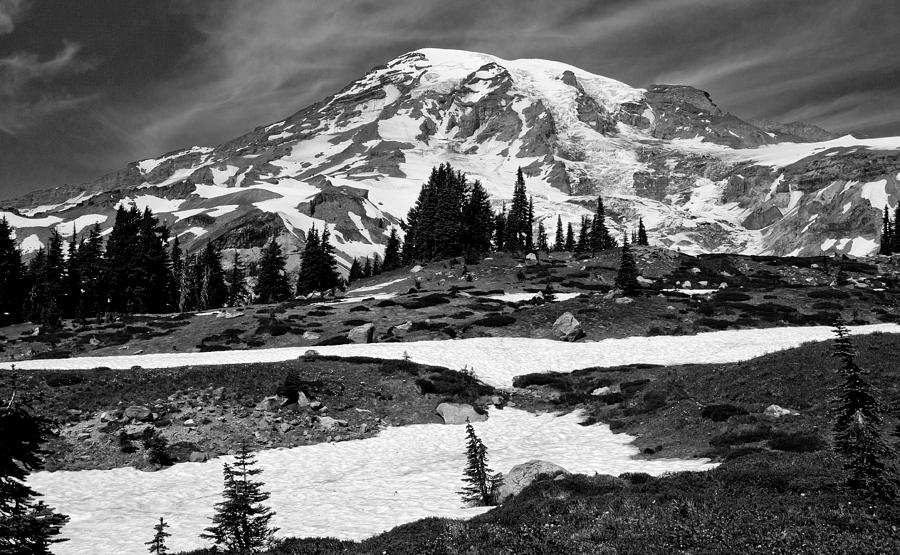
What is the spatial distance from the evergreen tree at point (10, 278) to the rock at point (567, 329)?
73.9 m

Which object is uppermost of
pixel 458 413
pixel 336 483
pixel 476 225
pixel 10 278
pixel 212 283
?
pixel 476 225

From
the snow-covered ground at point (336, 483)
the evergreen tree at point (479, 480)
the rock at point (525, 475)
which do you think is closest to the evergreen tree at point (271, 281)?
the snow-covered ground at point (336, 483)

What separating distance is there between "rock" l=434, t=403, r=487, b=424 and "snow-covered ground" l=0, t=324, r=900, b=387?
6.50 metres

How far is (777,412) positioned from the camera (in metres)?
19.9

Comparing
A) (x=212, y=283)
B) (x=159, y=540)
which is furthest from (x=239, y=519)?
(x=212, y=283)

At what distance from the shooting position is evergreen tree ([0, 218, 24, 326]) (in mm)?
73625

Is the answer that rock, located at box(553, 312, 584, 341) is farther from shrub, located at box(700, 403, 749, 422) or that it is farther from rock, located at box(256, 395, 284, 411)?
rock, located at box(256, 395, 284, 411)

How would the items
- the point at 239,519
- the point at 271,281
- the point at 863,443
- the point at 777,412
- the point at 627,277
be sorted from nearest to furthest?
the point at 863,443, the point at 239,519, the point at 777,412, the point at 627,277, the point at 271,281

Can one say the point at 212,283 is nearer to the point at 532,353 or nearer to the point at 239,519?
the point at 532,353

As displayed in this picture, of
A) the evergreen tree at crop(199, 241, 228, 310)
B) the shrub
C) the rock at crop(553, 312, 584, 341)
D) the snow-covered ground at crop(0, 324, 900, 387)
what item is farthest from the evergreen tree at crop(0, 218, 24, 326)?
the shrub

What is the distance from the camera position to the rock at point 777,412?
19688 mm

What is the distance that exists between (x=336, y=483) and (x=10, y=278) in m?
82.8

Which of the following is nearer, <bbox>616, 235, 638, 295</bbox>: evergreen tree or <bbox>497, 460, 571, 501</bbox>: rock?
<bbox>497, 460, 571, 501</bbox>: rock

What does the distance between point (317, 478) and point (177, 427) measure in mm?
8115
